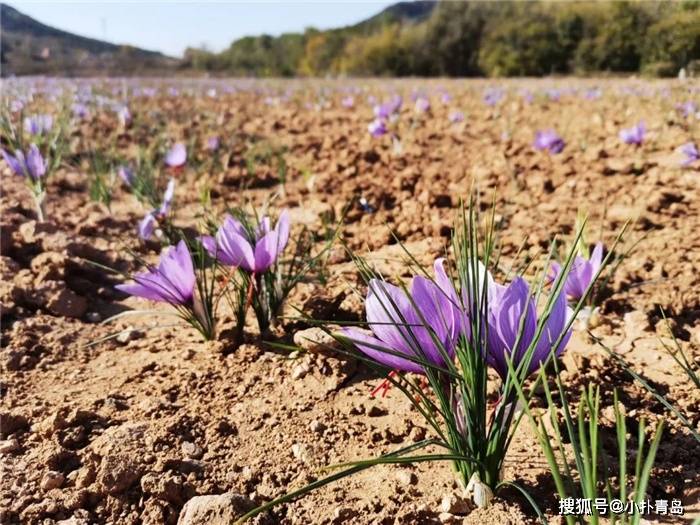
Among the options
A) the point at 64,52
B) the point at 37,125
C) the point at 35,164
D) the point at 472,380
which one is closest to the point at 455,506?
the point at 472,380

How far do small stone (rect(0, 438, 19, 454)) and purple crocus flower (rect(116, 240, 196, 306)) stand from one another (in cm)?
41

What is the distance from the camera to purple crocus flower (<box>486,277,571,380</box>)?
990 mm

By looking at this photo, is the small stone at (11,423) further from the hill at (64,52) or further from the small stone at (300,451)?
the hill at (64,52)

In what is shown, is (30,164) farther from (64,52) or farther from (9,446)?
(64,52)

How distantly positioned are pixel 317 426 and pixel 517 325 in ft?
1.83

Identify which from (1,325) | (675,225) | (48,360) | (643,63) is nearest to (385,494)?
(48,360)

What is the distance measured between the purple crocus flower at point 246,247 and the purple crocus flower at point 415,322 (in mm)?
547

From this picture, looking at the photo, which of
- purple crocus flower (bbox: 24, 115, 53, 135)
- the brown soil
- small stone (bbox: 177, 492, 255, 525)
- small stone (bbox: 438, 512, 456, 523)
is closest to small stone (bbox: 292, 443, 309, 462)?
the brown soil

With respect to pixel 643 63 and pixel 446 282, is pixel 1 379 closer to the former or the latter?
pixel 446 282

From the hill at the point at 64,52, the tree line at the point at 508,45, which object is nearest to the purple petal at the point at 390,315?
the tree line at the point at 508,45

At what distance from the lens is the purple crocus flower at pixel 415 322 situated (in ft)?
3.24

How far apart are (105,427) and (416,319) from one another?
2.69ft

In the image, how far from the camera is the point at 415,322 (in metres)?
1.00

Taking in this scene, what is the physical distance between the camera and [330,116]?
725cm
